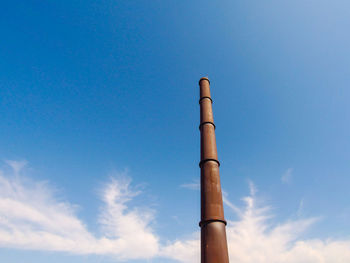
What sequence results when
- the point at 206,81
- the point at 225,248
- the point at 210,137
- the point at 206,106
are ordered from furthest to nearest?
the point at 206,81, the point at 206,106, the point at 210,137, the point at 225,248

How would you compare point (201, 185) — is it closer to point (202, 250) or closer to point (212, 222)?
point (212, 222)

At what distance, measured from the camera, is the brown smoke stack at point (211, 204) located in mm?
5332

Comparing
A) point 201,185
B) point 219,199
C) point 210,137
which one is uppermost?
point 210,137

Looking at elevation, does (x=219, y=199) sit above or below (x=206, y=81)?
below

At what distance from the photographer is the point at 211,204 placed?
6.04 metres

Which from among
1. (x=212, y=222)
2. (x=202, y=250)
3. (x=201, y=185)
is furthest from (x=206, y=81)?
(x=202, y=250)

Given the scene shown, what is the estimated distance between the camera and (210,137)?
7.73 metres

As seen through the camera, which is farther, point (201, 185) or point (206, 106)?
point (206, 106)

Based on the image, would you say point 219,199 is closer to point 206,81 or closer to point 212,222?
point 212,222

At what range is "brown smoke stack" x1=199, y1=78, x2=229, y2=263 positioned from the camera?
17.5 feet

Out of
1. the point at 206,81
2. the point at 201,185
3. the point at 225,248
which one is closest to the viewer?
the point at 225,248

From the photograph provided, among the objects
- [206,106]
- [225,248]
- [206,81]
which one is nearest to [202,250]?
[225,248]

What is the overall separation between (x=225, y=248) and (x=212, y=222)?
26.9 inches

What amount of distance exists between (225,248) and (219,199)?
1.28 metres
